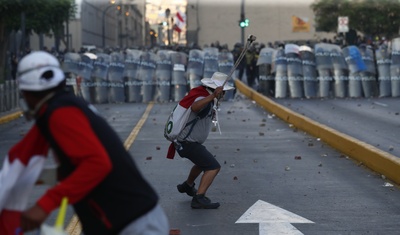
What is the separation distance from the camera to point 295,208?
1098 centimetres

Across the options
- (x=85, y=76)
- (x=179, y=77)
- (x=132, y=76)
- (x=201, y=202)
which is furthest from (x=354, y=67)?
(x=201, y=202)

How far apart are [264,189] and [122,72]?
22586 mm

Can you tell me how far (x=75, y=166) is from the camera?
471cm

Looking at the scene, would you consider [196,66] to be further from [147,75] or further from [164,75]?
[147,75]

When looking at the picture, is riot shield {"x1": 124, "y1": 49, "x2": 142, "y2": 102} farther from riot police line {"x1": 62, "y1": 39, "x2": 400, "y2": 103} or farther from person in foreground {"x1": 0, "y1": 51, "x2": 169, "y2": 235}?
person in foreground {"x1": 0, "y1": 51, "x2": 169, "y2": 235}

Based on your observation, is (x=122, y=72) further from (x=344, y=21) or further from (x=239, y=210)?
(x=239, y=210)

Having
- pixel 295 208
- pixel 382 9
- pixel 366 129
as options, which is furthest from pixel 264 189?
pixel 382 9

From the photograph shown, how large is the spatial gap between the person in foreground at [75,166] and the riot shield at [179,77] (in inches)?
1156

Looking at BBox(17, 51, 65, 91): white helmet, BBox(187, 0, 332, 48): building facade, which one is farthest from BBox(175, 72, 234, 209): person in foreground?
BBox(187, 0, 332, 48): building facade

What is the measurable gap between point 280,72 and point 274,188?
21930 millimetres

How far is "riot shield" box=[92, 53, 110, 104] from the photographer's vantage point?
113ft

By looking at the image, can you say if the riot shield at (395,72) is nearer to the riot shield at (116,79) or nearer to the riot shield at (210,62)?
the riot shield at (210,62)

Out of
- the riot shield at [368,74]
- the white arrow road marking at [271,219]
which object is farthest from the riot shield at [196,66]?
the white arrow road marking at [271,219]

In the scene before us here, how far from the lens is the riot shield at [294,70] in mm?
34000
